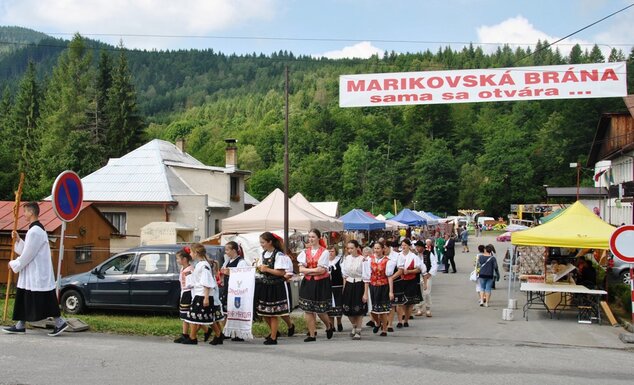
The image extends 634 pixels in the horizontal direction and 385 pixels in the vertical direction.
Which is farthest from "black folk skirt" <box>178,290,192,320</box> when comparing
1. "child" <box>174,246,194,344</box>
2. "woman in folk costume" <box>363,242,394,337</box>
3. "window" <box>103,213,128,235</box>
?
"window" <box>103,213,128,235</box>

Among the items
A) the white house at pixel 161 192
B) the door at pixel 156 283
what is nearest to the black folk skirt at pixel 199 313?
the door at pixel 156 283

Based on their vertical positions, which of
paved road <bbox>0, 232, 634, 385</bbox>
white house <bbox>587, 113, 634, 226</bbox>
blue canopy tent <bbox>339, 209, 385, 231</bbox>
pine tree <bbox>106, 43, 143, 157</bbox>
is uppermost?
pine tree <bbox>106, 43, 143, 157</bbox>

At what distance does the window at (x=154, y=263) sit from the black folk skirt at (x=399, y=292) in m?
4.98

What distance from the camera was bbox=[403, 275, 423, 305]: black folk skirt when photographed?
13850 millimetres

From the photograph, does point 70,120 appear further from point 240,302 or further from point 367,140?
point 240,302

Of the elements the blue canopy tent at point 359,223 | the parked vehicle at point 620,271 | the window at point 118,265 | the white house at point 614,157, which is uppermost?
the white house at point 614,157

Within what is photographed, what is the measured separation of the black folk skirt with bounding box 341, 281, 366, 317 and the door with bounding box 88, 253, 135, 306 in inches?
202

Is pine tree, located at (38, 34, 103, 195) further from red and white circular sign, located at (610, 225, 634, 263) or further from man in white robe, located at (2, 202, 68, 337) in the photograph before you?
red and white circular sign, located at (610, 225, 634, 263)

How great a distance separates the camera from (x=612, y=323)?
1430cm

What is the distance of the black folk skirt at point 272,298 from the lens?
34.6ft

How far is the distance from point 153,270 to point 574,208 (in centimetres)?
1057

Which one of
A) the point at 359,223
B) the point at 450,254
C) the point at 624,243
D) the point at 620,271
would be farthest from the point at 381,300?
the point at 359,223

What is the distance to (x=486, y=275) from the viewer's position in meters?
17.4

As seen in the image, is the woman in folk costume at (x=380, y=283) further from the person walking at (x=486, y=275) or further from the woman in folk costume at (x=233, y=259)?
the person walking at (x=486, y=275)
